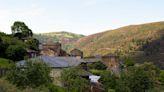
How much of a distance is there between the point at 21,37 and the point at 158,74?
32.6 meters

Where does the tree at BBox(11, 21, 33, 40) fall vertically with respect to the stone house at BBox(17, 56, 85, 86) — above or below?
above

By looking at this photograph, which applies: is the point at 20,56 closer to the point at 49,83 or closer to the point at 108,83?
the point at 108,83

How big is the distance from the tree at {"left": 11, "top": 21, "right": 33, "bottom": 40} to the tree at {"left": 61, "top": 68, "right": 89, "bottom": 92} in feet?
121

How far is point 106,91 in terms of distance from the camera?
67500mm

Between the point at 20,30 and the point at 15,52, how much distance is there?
2237cm

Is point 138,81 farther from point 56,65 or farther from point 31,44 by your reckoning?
point 31,44

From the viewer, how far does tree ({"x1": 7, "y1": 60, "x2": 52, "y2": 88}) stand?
48.3m

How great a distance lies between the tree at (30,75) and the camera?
48.3 m

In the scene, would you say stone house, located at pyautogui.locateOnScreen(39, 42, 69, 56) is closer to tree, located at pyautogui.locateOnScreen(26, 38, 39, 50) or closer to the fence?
tree, located at pyautogui.locateOnScreen(26, 38, 39, 50)

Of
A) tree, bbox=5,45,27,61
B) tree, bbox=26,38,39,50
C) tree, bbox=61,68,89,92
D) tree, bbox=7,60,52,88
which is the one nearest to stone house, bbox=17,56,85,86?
tree, bbox=61,68,89,92

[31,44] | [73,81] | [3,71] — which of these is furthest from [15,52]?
[3,71]

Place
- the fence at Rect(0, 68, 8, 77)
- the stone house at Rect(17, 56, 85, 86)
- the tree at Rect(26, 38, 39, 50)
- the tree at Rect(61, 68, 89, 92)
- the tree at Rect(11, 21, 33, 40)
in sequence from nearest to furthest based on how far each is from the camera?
the fence at Rect(0, 68, 8, 77) < the tree at Rect(61, 68, 89, 92) < the stone house at Rect(17, 56, 85, 86) < the tree at Rect(26, 38, 39, 50) < the tree at Rect(11, 21, 33, 40)

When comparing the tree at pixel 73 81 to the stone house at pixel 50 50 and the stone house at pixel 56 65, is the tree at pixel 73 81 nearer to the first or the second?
the stone house at pixel 56 65

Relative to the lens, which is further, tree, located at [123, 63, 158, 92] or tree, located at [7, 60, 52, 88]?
tree, located at [123, 63, 158, 92]
